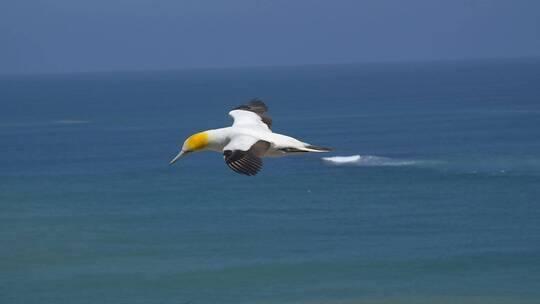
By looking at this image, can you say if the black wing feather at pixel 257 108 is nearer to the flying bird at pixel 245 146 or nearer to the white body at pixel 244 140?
the flying bird at pixel 245 146

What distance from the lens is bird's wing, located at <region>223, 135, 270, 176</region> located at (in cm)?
2119

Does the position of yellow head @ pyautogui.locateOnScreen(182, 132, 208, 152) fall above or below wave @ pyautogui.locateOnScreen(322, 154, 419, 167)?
below

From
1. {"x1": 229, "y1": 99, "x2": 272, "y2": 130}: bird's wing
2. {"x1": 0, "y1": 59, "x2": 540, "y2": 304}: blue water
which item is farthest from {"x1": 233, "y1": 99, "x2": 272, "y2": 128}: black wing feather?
{"x1": 0, "y1": 59, "x2": 540, "y2": 304}: blue water

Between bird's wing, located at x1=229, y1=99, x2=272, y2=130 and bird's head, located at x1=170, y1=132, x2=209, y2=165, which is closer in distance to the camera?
bird's head, located at x1=170, y1=132, x2=209, y2=165

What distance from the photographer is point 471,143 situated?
133375 millimetres

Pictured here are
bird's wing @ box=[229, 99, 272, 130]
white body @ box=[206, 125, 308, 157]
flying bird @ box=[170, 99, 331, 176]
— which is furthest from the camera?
bird's wing @ box=[229, 99, 272, 130]

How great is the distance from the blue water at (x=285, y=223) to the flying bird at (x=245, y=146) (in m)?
44.7

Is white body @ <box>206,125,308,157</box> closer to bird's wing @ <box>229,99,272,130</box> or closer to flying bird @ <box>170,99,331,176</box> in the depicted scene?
flying bird @ <box>170,99,331,176</box>

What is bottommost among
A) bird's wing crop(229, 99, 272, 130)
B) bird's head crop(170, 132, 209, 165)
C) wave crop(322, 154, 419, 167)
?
bird's head crop(170, 132, 209, 165)

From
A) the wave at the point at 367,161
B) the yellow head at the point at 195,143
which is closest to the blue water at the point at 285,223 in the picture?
the wave at the point at 367,161

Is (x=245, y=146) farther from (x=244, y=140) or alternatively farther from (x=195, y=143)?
(x=195, y=143)

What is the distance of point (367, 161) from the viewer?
396 feet

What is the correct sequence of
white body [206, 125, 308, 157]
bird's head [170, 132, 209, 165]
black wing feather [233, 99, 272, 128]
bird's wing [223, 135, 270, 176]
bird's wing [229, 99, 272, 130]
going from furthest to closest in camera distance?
black wing feather [233, 99, 272, 128] < bird's wing [229, 99, 272, 130] < bird's head [170, 132, 209, 165] < white body [206, 125, 308, 157] < bird's wing [223, 135, 270, 176]

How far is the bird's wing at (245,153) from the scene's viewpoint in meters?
21.2
